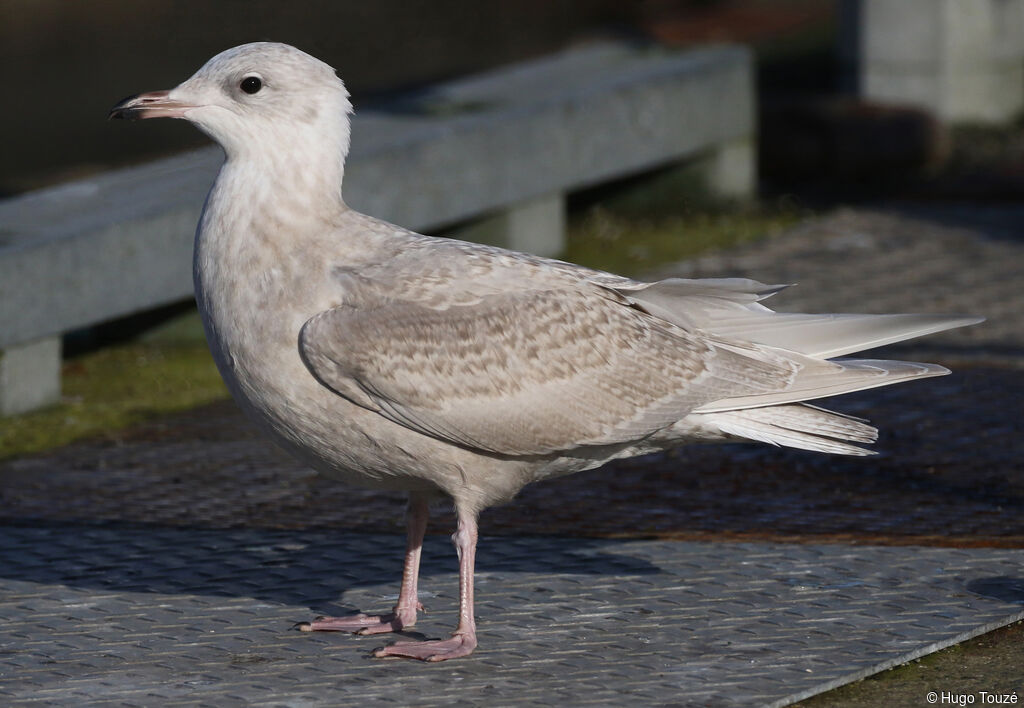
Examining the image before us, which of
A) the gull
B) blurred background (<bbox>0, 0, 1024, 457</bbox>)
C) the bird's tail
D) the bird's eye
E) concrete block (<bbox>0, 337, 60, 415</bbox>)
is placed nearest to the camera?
the gull

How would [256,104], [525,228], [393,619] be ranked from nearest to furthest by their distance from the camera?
[256,104] < [393,619] < [525,228]

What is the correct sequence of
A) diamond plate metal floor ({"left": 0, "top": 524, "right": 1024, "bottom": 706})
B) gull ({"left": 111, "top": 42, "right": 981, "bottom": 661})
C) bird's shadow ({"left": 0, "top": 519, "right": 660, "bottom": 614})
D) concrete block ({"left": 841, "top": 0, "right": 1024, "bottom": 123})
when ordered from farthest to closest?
concrete block ({"left": 841, "top": 0, "right": 1024, "bottom": 123}) → bird's shadow ({"left": 0, "top": 519, "right": 660, "bottom": 614}) → gull ({"left": 111, "top": 42, "right": 981, "bottom": 661}) → diamond plate metal floor ({"left": 0, "top": 524, "right": 1024, "bottom": 706})

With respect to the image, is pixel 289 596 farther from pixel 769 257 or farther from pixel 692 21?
pixel 692 21

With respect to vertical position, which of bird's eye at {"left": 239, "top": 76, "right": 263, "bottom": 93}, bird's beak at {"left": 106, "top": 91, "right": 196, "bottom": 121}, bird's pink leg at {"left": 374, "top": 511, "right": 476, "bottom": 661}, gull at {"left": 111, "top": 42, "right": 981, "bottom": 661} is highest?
bird's eye at {"left": 239, "top": 76, "right": 263, "bottom": 93}

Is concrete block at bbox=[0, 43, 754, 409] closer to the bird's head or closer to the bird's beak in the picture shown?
the bird's beak

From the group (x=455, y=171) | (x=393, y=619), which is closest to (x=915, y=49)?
(x=455, y=171)

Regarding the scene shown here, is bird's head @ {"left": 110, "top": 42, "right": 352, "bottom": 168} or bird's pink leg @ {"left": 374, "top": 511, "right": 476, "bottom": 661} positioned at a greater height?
bird's head @ {"left": 110, "top": 42, "right": 352, "bottom": 168}

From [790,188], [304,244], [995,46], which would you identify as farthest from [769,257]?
[304,244]

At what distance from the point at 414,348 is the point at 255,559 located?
4.64ft

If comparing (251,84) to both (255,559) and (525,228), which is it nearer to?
(255,559)

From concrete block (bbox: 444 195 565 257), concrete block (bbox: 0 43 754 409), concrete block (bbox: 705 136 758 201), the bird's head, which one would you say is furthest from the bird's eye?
concrete block (bbox: 705 136 758 201)

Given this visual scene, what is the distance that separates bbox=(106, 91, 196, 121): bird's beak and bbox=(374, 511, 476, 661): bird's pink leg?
1502mm

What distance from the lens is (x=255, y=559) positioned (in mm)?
6125

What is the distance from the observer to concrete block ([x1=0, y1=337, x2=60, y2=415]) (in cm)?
811
